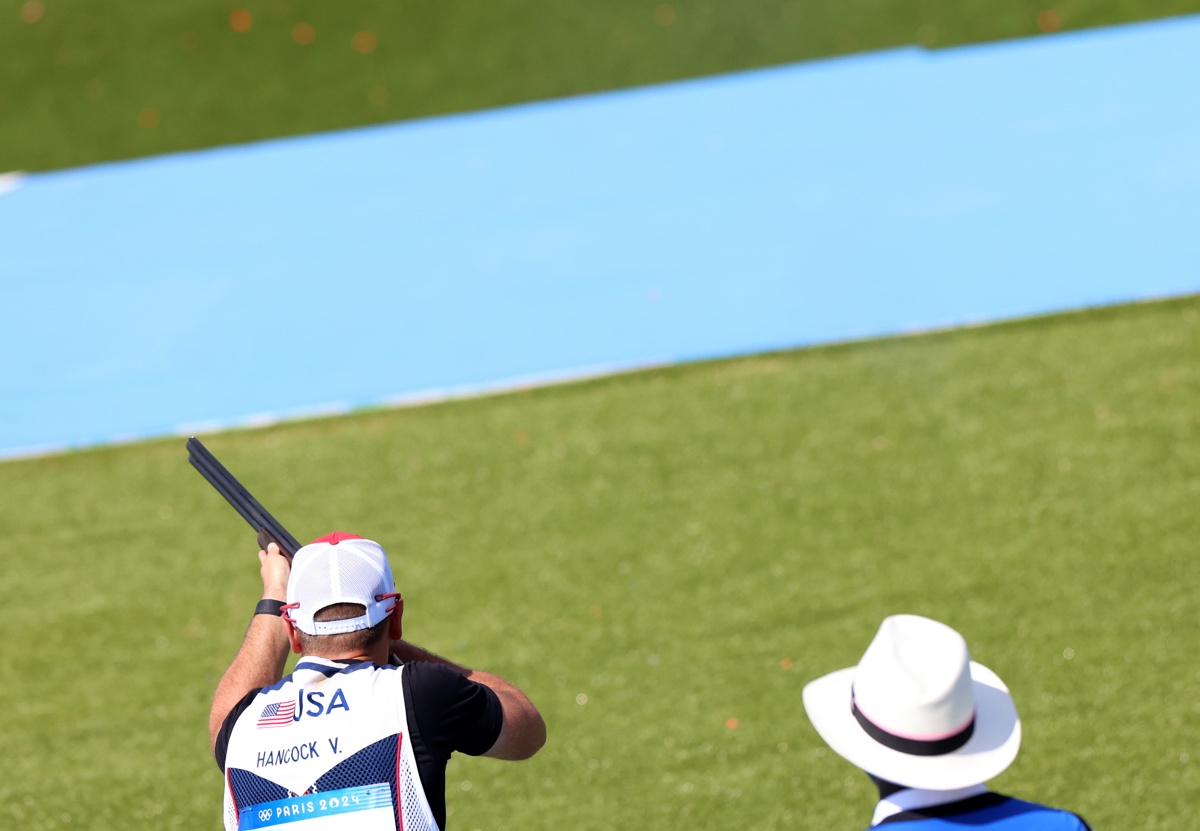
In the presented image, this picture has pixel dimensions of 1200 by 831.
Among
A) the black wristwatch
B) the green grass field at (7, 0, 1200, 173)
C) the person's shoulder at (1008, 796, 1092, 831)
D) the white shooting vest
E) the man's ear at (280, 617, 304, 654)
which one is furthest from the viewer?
the green grass field at (7, 0, 1200, 173)

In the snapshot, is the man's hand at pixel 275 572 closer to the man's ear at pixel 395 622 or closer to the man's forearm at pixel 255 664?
the man's forearm at pixel 255 664

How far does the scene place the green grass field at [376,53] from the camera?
941cm

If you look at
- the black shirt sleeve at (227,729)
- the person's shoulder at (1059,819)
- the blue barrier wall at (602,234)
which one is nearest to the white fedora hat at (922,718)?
the person's shoulder at (1059,819)

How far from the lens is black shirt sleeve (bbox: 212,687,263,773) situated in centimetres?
283

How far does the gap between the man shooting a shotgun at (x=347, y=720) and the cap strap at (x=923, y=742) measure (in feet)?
3.17

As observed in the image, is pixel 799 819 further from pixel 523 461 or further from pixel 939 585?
pixel 523 461

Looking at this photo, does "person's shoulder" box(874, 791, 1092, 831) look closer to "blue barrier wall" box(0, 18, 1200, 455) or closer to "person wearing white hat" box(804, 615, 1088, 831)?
"person wearing white hat" box(804, 615, 1088, 831)

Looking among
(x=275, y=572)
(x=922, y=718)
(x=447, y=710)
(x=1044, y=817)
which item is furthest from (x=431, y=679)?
(x=1044, y=817)

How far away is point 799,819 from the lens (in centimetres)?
428

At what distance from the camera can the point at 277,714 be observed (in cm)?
280

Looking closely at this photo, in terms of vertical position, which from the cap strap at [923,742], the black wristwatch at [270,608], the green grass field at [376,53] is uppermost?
the cap strap at [923,742]

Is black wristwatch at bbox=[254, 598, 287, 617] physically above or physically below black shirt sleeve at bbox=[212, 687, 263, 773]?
above

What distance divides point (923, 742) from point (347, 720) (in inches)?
52.0

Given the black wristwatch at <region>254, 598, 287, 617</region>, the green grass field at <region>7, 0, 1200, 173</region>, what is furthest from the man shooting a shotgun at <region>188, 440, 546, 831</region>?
the green grass field at <region>7, 0, 1200, 173</region>
